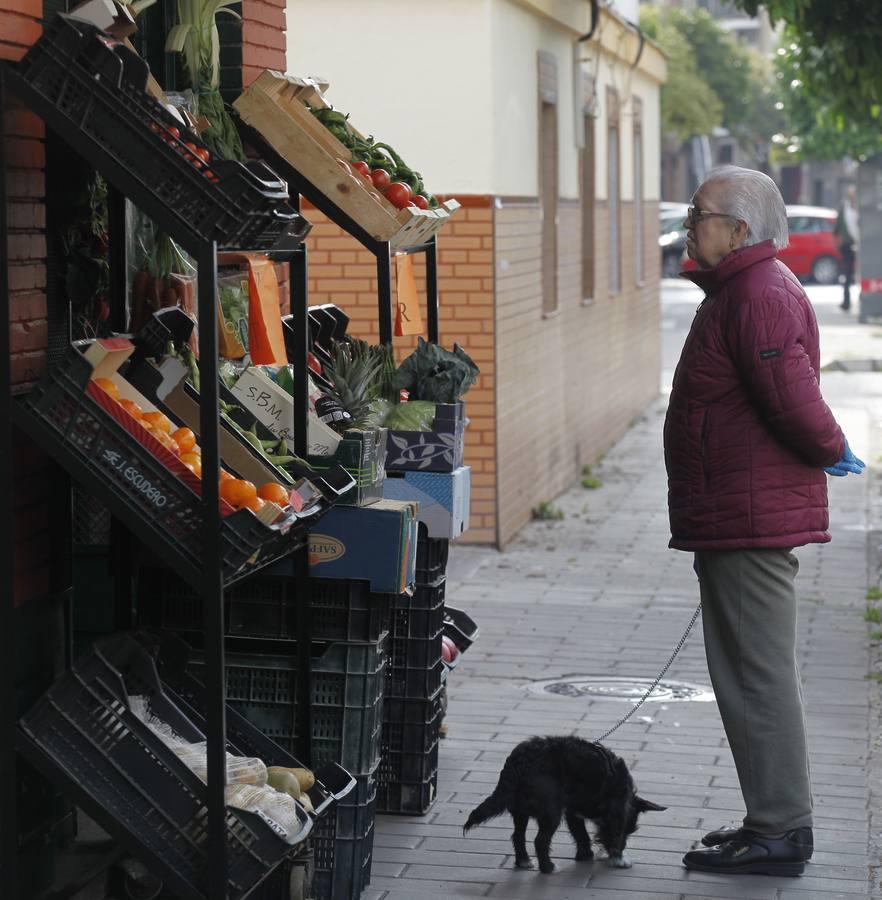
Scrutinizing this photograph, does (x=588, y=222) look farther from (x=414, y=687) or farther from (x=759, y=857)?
(x=759, y=857)

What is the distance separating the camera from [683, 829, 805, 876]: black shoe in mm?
5289

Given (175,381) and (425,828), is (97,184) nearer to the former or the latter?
(175,381)

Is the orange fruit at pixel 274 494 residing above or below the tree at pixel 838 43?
below

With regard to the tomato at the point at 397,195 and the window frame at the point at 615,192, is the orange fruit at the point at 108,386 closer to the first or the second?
the tomato at the point at 397,195

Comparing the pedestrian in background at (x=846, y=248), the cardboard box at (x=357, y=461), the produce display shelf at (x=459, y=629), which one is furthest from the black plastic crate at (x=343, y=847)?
the pedestrian in background at (x=846, y=248)

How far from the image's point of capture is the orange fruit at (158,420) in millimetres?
4219

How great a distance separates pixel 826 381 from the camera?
2148 cm

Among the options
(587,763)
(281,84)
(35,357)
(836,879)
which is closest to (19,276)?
(35,357)

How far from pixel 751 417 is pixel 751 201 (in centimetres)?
63

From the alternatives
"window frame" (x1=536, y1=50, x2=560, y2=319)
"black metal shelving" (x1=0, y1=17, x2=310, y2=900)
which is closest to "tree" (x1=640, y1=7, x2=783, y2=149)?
"window frame" (x1=536, y1=50, x2=560, y2=319)

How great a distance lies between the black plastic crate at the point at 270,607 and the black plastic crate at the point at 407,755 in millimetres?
897

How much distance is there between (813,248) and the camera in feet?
136

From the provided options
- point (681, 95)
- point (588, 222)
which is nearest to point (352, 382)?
point (588, 222)

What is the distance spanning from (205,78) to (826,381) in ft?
54.5
